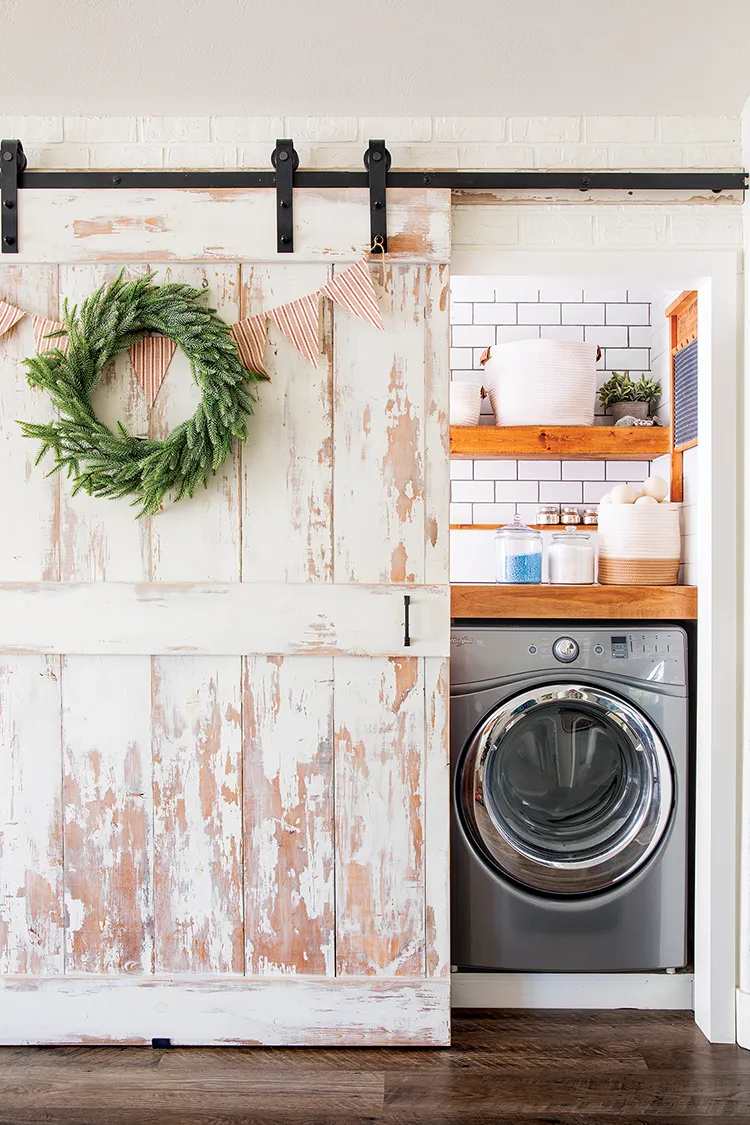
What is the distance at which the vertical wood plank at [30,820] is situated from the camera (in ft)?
6.79

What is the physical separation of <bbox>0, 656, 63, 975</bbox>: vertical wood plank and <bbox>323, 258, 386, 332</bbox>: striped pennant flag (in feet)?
3.61

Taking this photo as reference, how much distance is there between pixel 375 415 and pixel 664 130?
1.01 m

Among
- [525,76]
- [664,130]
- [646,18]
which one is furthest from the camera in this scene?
[664,130]

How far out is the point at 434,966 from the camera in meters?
2.06

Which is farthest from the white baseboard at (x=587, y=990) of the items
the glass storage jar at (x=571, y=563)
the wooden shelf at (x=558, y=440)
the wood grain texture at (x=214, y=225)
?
the wood grain texture at (x=214, y=225)

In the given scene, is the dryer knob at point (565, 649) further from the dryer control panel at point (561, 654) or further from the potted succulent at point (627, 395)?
the potted succulent at point (627, 395)

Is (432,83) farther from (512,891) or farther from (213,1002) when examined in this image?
(213,1002)

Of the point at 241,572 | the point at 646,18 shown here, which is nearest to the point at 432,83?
the point at 646,18

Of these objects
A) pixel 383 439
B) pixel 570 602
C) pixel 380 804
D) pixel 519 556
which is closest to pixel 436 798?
pixel 380 804

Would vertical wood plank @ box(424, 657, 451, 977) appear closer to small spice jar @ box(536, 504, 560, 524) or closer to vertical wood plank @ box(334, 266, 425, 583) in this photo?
vertical wood plank @ box(334, 266, 425, 583)

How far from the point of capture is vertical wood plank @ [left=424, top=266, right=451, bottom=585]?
207cm

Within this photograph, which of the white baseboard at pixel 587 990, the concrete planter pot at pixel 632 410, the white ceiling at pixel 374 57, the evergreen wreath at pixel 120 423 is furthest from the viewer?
the concrete planter pot at pixel 632 410

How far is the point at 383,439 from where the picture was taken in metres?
2.07

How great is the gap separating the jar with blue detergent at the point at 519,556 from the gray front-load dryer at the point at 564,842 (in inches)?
9.1
